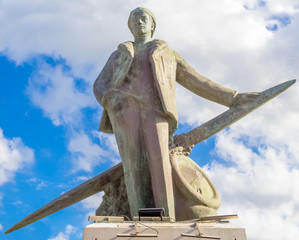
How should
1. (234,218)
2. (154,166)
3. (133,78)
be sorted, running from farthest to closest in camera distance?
(133,78) < (154,166) < (234,218)

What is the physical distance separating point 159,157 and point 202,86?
6.35ft

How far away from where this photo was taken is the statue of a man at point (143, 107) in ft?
25.7

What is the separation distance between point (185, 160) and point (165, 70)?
174 centimetres

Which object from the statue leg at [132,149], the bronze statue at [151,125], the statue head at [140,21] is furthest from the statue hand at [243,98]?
the statue head at [140,21]

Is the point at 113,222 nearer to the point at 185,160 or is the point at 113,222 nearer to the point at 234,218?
the point at 234,218

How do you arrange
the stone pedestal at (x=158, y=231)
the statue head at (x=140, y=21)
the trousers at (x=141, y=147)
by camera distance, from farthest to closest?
the statue head at (x=140, y=21), the trousers at (x=141, y=147), the stone pedestal at (x=158, y=231)

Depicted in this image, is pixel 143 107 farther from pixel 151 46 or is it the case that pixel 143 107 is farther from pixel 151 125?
pixel 151 46

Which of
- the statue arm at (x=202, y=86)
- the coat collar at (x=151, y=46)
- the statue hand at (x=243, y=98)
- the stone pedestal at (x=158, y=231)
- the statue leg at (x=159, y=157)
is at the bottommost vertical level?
the stone pedestal at (x=158, y=231)

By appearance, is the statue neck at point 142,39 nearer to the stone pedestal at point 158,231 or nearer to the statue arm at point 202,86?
the statue arm at point 202,86

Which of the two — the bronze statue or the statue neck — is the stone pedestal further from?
the statue neck

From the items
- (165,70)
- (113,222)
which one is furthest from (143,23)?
(113,222)

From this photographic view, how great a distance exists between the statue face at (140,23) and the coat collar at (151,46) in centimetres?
27

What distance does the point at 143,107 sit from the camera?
8.12 m

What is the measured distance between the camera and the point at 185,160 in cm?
858
